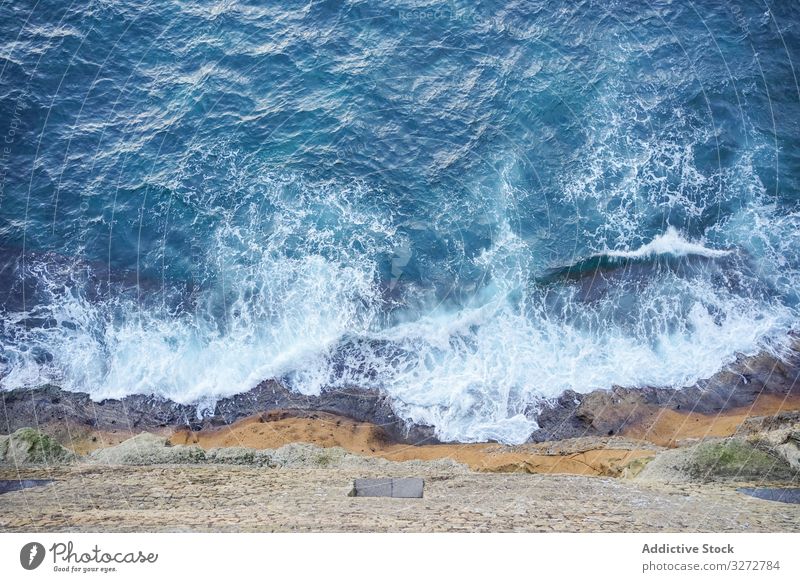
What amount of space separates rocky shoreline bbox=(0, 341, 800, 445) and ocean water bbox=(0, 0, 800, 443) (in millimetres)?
719

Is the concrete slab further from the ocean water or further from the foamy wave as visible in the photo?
the foamy wave

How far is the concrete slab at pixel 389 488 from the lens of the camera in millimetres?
24094

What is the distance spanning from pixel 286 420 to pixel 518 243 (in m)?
15.5

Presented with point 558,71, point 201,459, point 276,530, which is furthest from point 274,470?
point 558,71

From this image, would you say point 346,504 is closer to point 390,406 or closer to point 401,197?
point 390,406

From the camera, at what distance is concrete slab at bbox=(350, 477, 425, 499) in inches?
949
